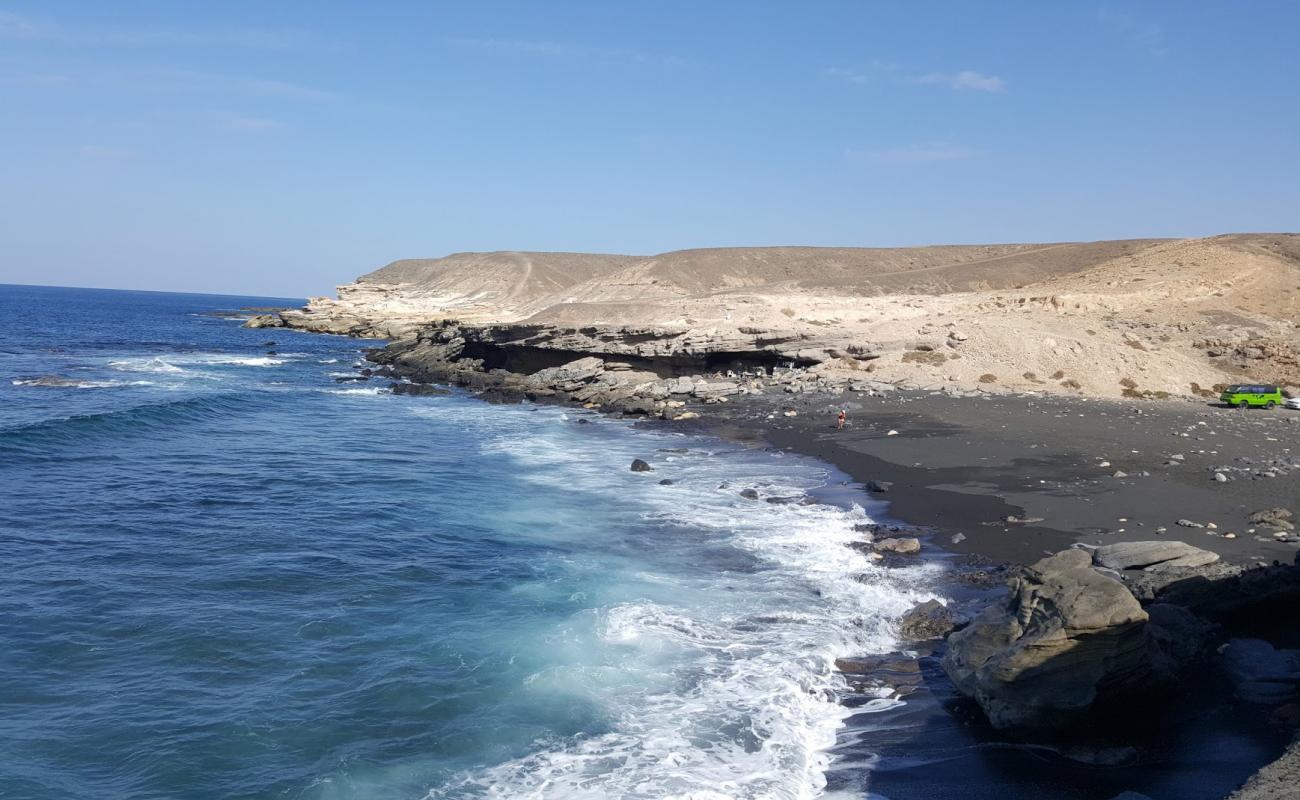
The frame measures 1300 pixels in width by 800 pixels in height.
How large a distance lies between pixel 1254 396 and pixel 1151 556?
1903cm

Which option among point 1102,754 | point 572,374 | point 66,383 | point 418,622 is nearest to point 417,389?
point 572,374

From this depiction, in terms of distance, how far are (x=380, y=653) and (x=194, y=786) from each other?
121 inches

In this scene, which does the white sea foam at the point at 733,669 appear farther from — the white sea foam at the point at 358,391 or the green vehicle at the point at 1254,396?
the white sea foam at the point at 358,391

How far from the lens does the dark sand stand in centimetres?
768

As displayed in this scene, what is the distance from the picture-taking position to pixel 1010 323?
120 ft

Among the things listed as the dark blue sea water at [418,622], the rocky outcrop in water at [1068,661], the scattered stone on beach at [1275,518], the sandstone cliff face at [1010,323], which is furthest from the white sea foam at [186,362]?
the scattered stone on beach at [1275,518]

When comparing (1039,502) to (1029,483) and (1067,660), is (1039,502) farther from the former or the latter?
(1067,660)

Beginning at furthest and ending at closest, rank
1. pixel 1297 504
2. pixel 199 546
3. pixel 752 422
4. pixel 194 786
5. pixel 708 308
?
1. pixel 708 308
2. pixel 752 422
3. pixel 199 546
4. pixel 1297 504
5. pixel 194 786

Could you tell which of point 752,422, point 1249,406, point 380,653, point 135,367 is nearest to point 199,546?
point 380,653

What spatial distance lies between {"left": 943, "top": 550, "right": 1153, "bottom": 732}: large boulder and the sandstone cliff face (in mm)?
25116

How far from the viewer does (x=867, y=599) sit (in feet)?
41.7

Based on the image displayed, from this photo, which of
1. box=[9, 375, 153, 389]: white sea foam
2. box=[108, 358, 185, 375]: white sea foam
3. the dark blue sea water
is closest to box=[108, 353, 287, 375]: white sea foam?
box=[108, 358, 185, 375]: white sea foam

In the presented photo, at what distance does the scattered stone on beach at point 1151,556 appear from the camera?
A: 11305mm

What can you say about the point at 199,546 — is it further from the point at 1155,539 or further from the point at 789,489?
the point at 1155,539
